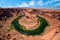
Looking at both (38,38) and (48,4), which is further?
(48,4)

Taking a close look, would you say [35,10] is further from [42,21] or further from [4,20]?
[4,20]

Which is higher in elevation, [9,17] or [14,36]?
[9,17]

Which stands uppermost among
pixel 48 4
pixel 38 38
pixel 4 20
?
pixel 48 4

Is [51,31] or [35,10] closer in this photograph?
[51,31]

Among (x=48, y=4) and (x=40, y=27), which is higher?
(x=48, y=4)

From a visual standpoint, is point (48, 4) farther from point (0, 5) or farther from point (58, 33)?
point (0, 5)

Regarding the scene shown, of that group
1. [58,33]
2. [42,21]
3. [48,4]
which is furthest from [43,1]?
[58,33]

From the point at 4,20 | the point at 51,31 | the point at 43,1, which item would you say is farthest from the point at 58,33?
the point at 4,20

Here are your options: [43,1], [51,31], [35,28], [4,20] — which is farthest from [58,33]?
[4,20]
